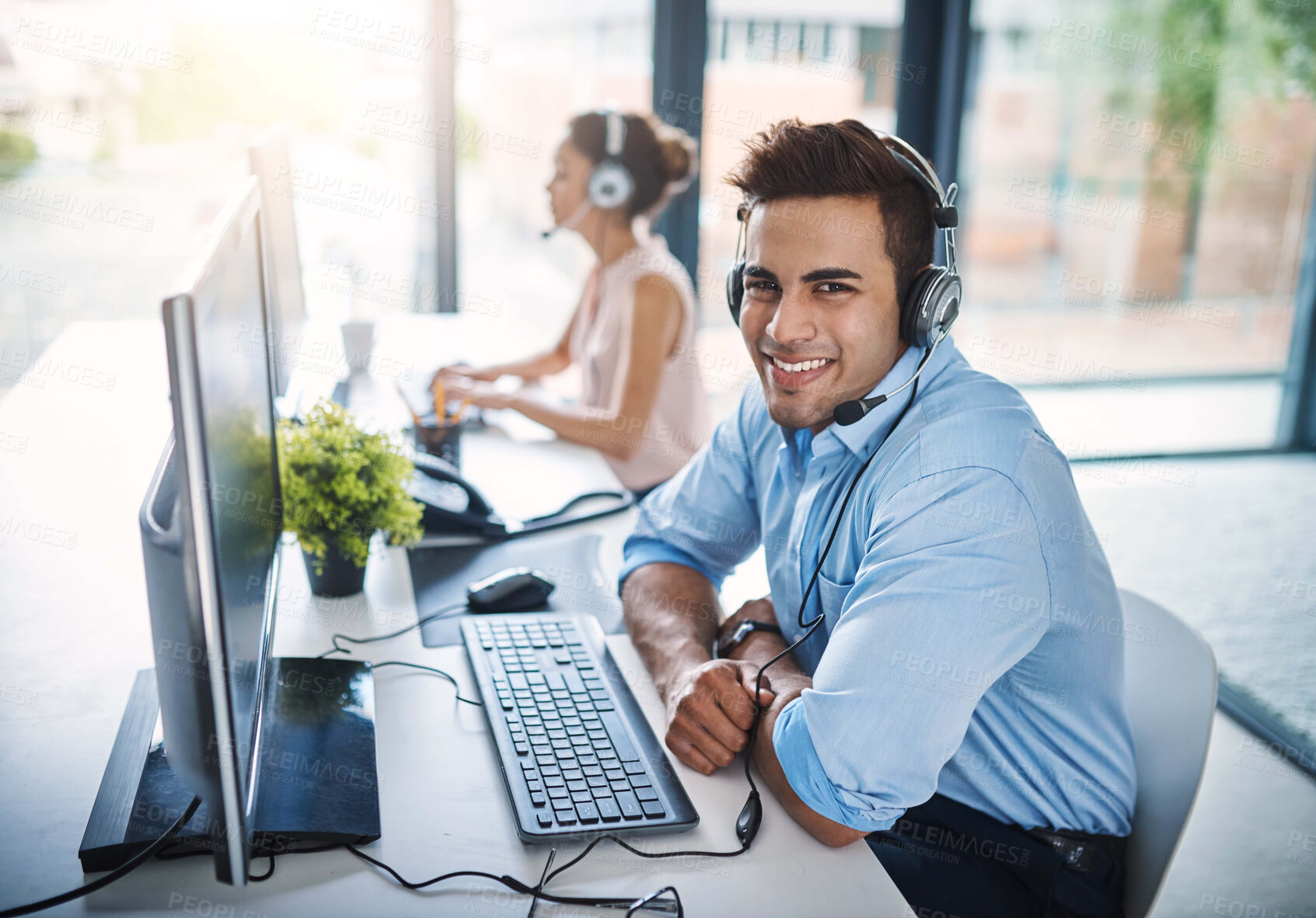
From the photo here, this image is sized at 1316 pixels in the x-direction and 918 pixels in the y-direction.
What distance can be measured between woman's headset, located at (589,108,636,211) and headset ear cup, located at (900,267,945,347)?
1.25 metres

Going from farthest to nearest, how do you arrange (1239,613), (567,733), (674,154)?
1. (1239,613)
2. (674,154)
3. (567,733)

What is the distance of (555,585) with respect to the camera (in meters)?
1.49

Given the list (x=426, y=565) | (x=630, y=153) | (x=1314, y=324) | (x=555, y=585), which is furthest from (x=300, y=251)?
(x=1314, y=324)

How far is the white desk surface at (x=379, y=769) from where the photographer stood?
2.92ft

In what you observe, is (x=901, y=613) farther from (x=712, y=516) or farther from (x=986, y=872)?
(x=712, y=516)

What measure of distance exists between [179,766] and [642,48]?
313 cm

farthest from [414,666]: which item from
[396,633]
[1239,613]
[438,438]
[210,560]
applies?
[1239,613]

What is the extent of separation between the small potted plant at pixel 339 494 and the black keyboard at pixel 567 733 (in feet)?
0.60

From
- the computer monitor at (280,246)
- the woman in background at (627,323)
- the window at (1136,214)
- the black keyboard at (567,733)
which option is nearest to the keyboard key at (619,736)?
the black keyboard at (567,733)

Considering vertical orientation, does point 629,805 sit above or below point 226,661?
below

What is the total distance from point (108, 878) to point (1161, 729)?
1.09 m

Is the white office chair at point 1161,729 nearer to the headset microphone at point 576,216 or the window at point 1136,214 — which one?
the headset microphone at point 576,216

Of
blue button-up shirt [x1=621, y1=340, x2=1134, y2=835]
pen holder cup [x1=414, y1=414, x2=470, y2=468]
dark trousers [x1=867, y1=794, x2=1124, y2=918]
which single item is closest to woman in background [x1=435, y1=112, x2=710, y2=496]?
pen holder cup [x1=414, y1=414, x2=470, y2=468]

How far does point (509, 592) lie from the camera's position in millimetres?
1397
